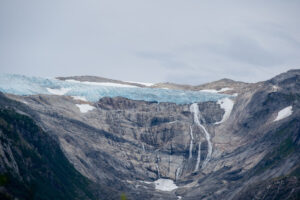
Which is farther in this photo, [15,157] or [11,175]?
[15,157]

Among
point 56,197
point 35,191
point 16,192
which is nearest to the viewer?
point 16,192

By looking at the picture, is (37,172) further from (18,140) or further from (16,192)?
(16,192)

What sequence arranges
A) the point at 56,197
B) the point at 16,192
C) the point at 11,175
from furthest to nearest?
the point at 56,197
the point at 11,175
the point at 16,192

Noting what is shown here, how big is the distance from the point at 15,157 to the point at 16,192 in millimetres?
29940

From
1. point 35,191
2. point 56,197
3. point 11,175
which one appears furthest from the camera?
point 56,197

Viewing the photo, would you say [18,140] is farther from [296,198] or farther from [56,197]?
[296,198]

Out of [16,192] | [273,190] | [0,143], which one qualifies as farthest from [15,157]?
[273,190]

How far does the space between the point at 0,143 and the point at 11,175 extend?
A: 13.2m

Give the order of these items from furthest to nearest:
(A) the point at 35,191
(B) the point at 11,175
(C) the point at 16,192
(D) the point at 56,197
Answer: (D) the point at 56,197 → (A) the point at 35,191 → (B) the point at 11,175 → (C) the point at 16,192

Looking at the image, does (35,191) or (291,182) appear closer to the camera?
(35,191)

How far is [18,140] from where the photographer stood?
198 m

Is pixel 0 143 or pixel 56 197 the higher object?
pixel 0 143

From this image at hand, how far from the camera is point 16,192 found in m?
156

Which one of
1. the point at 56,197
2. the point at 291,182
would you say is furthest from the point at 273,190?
the point at 56,197
